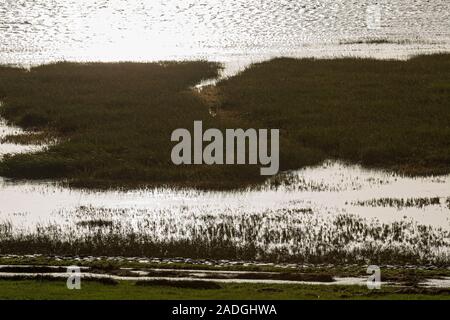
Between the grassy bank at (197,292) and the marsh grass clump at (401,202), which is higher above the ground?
the marsh grass clump at (401,202)

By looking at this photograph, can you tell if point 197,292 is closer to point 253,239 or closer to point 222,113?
point 253,239

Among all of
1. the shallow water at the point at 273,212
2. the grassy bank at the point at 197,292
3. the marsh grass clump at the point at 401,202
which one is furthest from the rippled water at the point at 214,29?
the grassy bank at the point at 197,292

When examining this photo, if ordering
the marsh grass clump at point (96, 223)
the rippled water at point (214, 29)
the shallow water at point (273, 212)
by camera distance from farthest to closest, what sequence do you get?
the rippled water at point (214, 29) → the marsh grass clump at point (96, 223) → the shallow water at point (273, 212)

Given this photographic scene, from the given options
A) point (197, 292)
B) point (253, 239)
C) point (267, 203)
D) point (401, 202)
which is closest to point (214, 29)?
point (267, 203)

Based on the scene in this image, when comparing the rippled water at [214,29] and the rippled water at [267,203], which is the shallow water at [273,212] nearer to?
the rippled water at [267,203]

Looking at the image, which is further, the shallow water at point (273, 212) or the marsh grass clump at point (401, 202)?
the marsh grass clump at point (401, 202)

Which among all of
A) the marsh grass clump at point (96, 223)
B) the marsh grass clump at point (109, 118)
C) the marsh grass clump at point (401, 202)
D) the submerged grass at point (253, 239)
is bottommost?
the submerged grass at point (253, 239)

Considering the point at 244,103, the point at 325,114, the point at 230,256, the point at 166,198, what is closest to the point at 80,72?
the point at 244,103

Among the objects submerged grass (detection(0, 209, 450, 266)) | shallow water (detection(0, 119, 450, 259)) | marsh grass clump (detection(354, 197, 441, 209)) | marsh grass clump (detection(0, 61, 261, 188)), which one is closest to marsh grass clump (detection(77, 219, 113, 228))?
shallow water (detection(0, 119, 450, 259))
